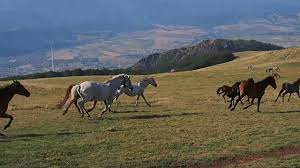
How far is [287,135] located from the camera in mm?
21219

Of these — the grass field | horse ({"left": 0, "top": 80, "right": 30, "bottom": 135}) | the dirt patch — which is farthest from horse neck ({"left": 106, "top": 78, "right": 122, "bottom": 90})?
the dirt patch

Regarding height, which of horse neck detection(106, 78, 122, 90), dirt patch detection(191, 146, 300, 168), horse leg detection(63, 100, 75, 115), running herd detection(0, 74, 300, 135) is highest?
horse neck detection(106, 78, 122, 90)

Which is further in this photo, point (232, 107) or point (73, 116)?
point (232, 107)

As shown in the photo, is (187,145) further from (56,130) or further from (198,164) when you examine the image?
(56,130)

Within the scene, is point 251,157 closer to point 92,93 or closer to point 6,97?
point 6,97

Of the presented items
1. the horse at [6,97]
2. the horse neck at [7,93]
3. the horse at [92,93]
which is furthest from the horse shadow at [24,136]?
the horse at [92,93]

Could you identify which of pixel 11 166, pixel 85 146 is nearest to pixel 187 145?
pixel 85 146

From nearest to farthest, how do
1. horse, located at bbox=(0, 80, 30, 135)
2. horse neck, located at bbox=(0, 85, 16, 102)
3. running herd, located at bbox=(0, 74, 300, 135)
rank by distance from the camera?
horse, located at bbox=(0, 80, 30, 135) → horse neck, located at bbox=(0, 85, 16, 102) → running herd, located at bbox=(0, 74, 300, 135)

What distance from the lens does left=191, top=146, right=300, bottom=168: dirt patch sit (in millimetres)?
17125

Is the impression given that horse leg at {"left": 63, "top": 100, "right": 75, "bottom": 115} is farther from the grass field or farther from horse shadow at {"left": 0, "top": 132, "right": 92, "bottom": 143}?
horse shadow at {"left": 0, "top": 132, "right": 92, "bottom": 143}

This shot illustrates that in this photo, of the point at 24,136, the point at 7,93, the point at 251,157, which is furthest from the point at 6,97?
the point at 251,157

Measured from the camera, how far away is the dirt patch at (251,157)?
1712cm

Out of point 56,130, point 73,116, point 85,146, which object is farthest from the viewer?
point 73,116

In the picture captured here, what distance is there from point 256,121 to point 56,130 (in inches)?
322
